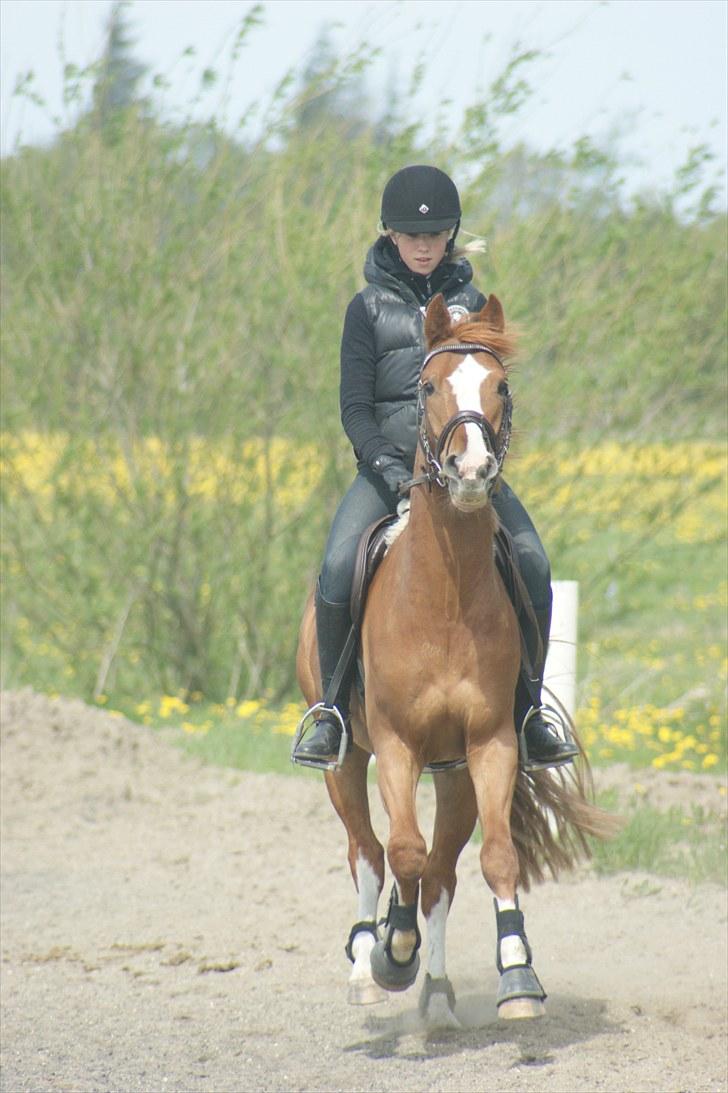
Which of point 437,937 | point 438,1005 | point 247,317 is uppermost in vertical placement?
point 247,317

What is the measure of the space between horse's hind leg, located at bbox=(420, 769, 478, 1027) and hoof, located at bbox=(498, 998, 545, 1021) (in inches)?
38.2

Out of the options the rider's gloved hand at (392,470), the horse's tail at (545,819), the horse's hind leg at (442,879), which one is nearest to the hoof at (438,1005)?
the horse's hind leg at (442,879)

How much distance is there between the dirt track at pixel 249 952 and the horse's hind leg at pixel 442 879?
0.11m

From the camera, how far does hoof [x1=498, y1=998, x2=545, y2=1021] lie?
479 cm

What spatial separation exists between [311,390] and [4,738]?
3.44m

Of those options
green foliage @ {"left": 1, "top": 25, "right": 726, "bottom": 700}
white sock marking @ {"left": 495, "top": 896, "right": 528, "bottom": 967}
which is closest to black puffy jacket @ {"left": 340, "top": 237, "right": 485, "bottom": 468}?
white sock marking @ {"left": 495, "top": 896, "right": 528, "bottom": 967}

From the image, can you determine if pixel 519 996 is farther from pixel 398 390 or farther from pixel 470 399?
pixel 398 390

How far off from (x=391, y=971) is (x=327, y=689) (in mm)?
1088

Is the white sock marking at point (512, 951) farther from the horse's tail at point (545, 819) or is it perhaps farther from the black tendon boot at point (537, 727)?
the horse's tail at point (545, 819)

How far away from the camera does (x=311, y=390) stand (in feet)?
37.3

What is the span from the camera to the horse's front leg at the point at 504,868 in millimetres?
4820

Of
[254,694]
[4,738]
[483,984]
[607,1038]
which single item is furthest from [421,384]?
[254,694]

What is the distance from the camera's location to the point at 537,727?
559cm

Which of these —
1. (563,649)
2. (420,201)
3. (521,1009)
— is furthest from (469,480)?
(563,649)
